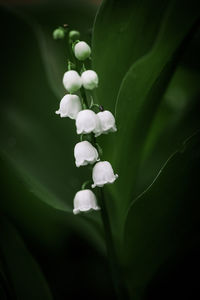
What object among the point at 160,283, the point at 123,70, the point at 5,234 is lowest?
the point at 160,283

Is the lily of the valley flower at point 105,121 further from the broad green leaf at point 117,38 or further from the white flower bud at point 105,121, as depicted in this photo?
the broad green leaf at point 117,38

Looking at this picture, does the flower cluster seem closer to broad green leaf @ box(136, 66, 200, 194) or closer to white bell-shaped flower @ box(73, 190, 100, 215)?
white bell-shaped flower @ box(73, 190, 100, 215)

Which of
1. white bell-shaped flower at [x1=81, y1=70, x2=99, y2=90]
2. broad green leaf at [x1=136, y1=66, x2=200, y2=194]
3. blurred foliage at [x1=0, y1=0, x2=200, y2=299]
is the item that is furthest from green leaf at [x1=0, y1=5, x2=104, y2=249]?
white bell-shaped flower at [x1=81, y1=70, x2=99, y2=90]

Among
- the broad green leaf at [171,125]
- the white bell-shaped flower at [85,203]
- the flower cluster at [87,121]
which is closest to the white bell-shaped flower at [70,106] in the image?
the flower cluster at [87,121]

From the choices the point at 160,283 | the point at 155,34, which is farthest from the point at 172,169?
the point at 155,34

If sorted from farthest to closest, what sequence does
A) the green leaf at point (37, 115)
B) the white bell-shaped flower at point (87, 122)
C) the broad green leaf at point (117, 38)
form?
the green leaf at point (37, 115) → the broad green leaf at point (117, 38) → the white bell-shaped flower at point (87, 122)

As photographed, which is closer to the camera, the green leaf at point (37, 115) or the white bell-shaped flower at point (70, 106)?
the white bell-shaped flower at point (70, 106)

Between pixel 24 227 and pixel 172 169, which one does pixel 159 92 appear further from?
pixel 24 227
